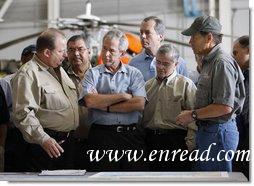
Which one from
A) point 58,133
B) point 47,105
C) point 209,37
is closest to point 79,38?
point 47,105

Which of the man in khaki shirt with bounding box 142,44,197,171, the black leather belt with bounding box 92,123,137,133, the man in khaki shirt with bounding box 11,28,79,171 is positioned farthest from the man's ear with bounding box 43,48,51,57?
the man in khaki shirt with bounding box 142,44,197,171

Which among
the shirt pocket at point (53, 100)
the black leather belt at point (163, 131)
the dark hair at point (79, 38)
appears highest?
the dark hair at point (79, 38)

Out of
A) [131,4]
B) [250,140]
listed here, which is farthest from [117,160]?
[131,4]

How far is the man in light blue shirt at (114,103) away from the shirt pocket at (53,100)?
17cm

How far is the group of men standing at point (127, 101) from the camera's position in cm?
306

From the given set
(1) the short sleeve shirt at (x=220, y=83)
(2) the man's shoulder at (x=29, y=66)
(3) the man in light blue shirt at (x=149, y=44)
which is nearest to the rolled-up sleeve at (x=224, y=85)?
(1) the short sleeve shirt at (x=220, y=83)

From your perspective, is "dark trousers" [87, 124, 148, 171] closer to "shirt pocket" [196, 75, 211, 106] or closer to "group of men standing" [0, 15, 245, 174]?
"group of men standing" [0, 15, 245, 174]

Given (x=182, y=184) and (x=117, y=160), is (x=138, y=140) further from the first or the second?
(x=182, y=184)

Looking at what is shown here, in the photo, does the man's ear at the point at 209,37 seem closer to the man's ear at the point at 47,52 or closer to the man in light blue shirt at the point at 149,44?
the man in light blue shirt at the point at 149,44

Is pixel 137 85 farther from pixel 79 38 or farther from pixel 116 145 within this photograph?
pixel 79 38

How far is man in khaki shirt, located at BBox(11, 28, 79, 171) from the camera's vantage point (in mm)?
3211

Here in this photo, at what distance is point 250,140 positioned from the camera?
3.06 metres

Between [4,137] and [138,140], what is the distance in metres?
1.02

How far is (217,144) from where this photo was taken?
3076 millimetres
